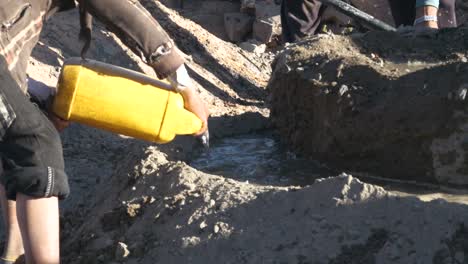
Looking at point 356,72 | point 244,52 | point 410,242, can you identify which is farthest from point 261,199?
point 244,52

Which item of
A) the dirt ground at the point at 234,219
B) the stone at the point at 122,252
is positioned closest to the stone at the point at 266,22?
the dirt ground at the point at 234,219

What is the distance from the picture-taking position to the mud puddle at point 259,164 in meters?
4.62

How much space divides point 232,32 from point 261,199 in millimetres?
6103

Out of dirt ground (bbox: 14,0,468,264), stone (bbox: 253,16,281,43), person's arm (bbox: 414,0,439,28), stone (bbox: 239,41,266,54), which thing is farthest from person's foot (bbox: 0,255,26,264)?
stone (bbox: 253,16,281,43)

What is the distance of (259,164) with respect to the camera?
15.9 feet

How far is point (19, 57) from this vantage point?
3129 millimetres

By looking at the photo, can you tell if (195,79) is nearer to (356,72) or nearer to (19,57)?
(356,72)

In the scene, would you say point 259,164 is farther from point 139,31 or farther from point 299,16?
point 299,16

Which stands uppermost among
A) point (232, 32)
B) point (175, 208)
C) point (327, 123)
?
point (232, 32)

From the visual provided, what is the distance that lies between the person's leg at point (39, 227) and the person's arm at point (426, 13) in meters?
3.60

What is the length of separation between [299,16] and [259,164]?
8.07 feet

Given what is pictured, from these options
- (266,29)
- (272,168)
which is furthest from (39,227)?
(266,29)

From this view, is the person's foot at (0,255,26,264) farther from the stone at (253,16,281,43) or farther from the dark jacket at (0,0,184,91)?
the stone at (253,16,281,43)

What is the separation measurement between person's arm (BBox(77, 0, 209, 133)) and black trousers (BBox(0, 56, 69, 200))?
40 centimetres
